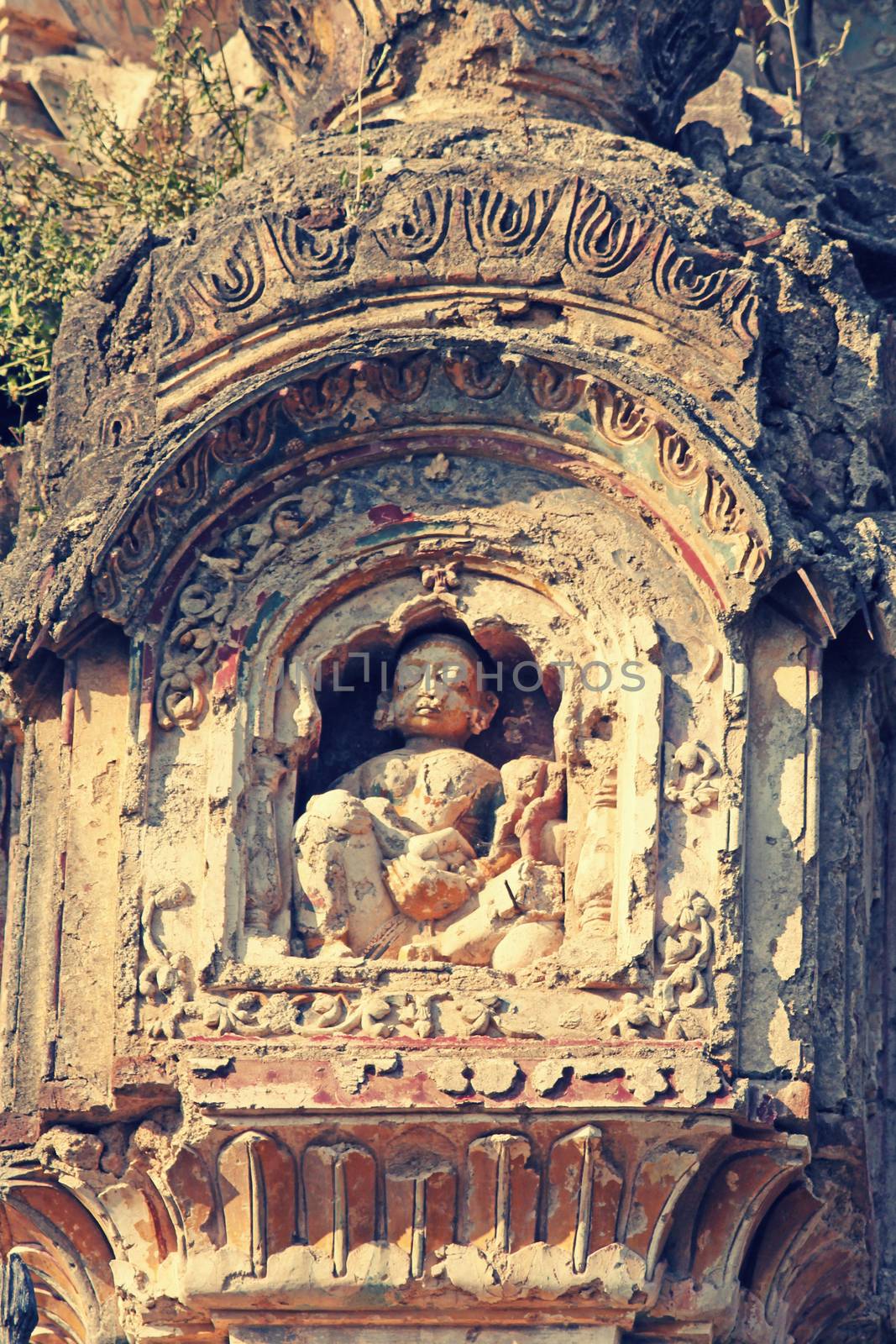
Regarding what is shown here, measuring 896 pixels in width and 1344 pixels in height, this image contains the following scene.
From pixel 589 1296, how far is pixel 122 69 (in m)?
6.34

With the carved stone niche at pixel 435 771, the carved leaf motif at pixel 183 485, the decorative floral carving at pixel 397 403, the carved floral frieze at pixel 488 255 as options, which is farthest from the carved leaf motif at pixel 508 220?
the carved leaf motif at pixel 183 485

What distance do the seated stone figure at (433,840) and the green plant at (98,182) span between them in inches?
93.1

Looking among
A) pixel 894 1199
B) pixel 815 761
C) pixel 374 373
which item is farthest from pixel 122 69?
pixel 894 1199

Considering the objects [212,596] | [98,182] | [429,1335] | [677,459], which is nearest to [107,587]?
[212,596]

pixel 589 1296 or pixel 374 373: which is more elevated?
pixel 374 373

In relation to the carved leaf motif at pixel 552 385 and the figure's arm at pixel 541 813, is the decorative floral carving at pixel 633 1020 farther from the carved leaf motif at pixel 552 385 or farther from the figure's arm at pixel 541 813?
the carved leaf motif at pixel 552 385

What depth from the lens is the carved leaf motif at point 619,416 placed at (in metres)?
13.3

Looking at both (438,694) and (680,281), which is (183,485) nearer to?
(438,694)

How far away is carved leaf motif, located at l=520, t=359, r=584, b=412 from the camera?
1332 centimetres

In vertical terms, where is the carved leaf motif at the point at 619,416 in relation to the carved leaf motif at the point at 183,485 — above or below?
above

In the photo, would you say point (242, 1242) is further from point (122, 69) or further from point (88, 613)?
point (122, 69)

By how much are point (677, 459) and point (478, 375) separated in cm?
81

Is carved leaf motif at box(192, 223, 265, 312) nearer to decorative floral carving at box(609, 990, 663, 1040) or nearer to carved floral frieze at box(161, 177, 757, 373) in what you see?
carved floral frieze at box(161, 177, 757, 373)

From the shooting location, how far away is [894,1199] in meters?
13.7
